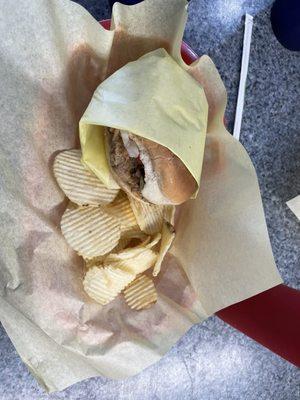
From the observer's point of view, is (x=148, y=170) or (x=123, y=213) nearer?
(x=148, y=170)

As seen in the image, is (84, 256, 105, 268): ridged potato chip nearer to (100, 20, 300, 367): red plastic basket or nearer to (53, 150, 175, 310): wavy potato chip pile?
(53, 150, 175, 310): wavy potato chip pile

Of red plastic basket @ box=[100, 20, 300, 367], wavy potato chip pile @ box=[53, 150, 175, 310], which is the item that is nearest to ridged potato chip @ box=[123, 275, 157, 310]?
wavy potato chip pile @ box=[53, 150, 175, 310]

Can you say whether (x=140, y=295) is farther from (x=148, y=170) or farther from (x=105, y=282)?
(x=148, y=170)

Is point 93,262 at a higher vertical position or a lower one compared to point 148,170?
lower

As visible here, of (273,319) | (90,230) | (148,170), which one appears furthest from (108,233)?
(273,319)

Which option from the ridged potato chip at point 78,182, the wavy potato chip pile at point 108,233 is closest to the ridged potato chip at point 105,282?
the wavy potato chip pile at point 108,233

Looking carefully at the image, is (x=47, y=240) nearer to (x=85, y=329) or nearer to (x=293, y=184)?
(x=85, y=329)

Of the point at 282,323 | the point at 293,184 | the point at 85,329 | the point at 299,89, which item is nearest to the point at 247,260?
the point at 282,323
